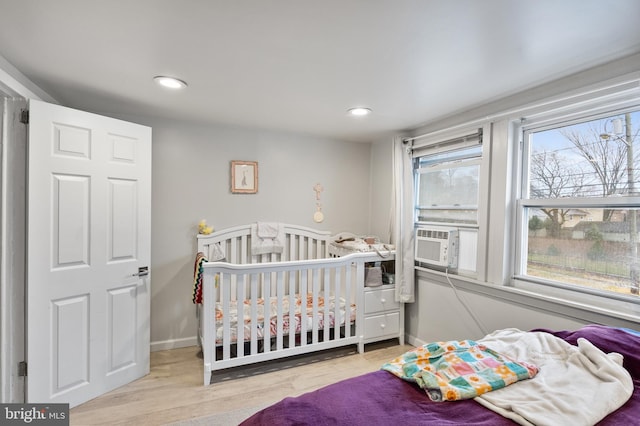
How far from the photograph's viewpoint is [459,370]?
50.9 inches

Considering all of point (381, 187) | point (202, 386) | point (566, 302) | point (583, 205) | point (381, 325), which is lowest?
point (202, 386)

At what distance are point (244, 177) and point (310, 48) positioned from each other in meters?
1.86

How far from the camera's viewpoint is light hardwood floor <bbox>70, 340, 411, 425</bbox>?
79.1 inches

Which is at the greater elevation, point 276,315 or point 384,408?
point 384,408

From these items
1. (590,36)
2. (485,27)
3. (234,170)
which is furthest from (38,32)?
(590,36)

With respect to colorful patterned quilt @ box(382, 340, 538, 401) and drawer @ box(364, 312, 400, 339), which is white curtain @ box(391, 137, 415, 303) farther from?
colorful patterned quilt @ box(382, 340, 538, 401)

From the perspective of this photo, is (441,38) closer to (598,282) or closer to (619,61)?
(619,61)

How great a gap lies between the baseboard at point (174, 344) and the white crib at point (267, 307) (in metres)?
0.27

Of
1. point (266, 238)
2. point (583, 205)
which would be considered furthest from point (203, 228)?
point (583, 205)

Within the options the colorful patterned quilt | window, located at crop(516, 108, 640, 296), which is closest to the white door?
the colorful patterned quilt

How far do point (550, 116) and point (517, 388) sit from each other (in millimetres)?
1742

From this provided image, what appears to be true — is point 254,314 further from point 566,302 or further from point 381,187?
point 566,302

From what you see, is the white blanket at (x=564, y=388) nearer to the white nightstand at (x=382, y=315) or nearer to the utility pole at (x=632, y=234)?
the utility pole at (x=632, y=234)

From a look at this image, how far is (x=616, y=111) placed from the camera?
69.9 inches
